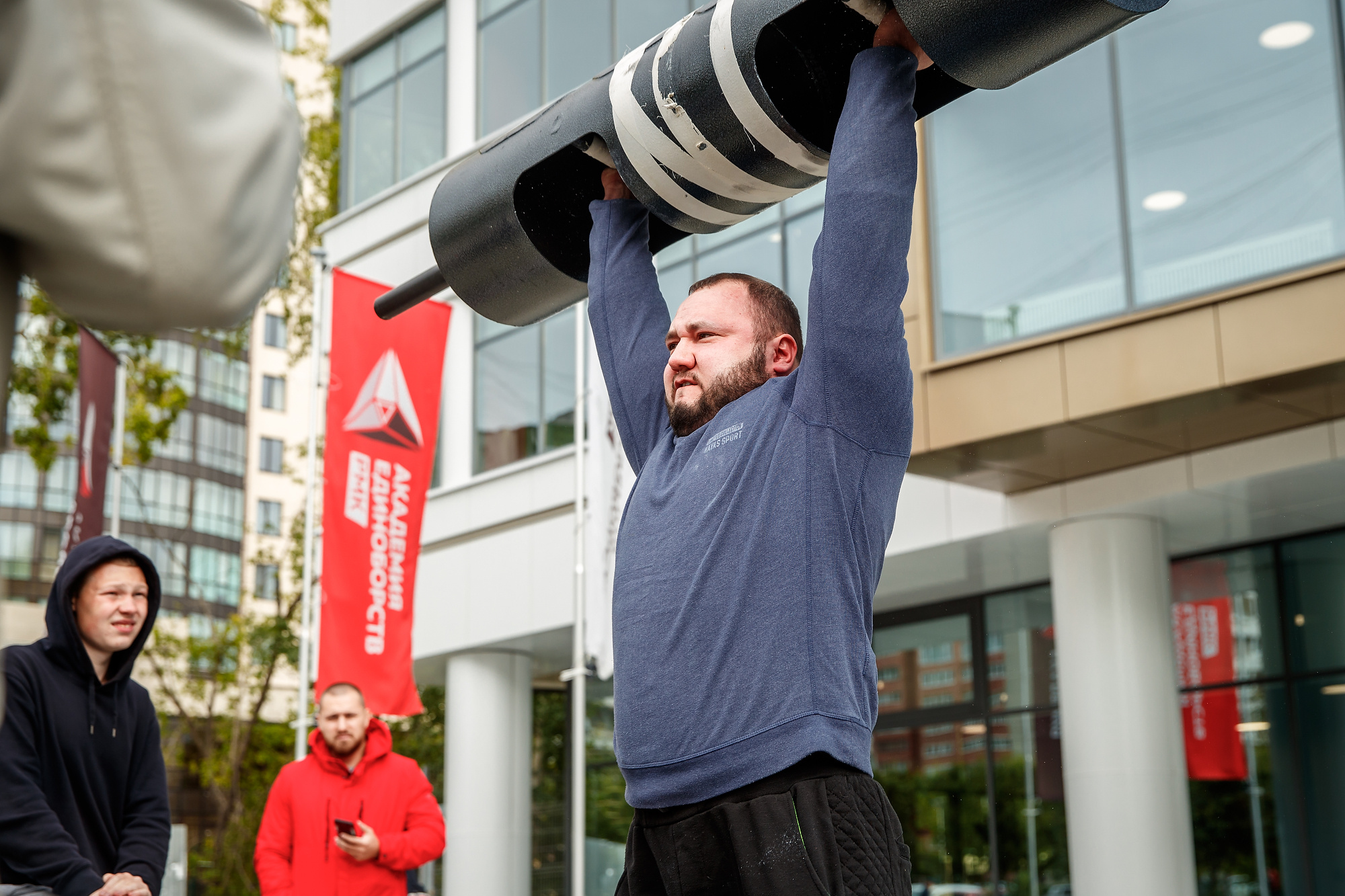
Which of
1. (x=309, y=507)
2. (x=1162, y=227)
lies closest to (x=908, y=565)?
(x=1162, y=227)

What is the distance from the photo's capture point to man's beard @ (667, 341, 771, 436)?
2.55 meters

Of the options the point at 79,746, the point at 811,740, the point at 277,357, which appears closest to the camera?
the point at 811,740

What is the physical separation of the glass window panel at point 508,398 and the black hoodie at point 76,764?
11.7m

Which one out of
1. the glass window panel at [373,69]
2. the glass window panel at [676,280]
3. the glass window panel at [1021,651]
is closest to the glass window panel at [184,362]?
the glass window panel at [373,69]

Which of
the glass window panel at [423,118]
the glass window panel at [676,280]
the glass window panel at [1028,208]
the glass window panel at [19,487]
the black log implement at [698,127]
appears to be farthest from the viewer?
the glass window panel at [19,487]

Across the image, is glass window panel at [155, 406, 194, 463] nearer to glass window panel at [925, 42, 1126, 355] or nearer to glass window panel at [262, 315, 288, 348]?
glass window panel at [262, 315, 288, 348]

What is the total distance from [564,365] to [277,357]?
50.1 metres

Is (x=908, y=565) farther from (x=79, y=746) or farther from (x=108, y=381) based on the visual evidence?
(x=79, y=746)

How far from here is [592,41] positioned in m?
15.8

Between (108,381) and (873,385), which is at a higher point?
(108,381)

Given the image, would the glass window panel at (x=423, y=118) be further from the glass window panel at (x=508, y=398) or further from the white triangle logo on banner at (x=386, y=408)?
the white triangle logo on banner at (x=386, y=408)

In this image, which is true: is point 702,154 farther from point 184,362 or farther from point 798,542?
point 184,362

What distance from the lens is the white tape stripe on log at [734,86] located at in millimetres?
2246

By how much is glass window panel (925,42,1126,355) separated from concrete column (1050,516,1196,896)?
1.81 meters
